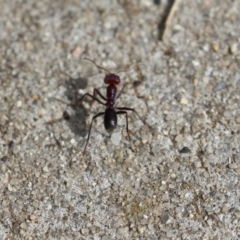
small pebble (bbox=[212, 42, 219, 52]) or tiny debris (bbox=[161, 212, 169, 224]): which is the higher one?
small pebble (bbox=[212, 42, 219, 52])

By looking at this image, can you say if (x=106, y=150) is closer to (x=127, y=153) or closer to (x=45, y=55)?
(x=127, y=153)

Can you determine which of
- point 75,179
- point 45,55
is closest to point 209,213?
point 75,179

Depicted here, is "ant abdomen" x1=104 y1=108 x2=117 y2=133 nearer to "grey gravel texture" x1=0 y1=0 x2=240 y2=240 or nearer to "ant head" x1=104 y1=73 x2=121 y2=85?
"grey gravel texture" x1=0 y1=0 x2=240 y2=240

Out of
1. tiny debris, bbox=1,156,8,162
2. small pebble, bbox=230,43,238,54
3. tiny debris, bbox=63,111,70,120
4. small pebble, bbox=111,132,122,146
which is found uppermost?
small pebble, bbox=230,43,238,54

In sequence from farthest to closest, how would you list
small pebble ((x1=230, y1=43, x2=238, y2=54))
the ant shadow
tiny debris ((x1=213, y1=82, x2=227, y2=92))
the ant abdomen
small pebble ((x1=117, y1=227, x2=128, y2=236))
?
small pebble ((x1=230, y1=43, x2=238, y2=54))
tiny debris ((x1=213, y1=82, x2=227, y2=92))
the ant shadow
the ant abdomen
small pebble ((x1=117, y1=227, x2=128, y2=236))

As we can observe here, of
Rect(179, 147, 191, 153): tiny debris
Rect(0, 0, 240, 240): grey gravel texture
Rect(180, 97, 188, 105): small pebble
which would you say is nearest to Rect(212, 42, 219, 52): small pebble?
Rect(0, 0, 240, 240): grey gravel texture

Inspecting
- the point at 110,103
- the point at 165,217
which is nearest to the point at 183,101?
the point at 110,103
